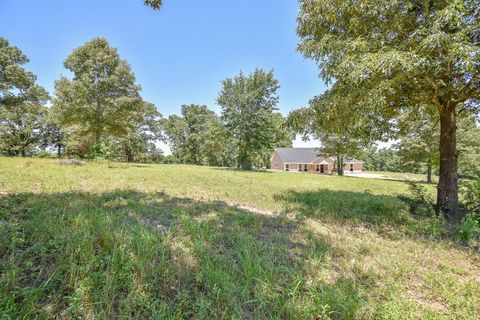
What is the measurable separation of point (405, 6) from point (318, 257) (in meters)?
5.28

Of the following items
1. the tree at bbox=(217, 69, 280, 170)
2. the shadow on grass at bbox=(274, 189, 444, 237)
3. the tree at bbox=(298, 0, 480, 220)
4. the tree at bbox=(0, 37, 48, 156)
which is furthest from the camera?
the tree at bbox=(217, 69, 280, 170)

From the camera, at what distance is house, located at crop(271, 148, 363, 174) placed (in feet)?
140

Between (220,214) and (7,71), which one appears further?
(7,71)

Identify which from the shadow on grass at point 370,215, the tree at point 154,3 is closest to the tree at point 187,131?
the shadow on grass at point 370,215

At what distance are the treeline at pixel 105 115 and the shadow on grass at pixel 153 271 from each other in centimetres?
443

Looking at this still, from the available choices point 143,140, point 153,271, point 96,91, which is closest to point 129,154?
point 143,140

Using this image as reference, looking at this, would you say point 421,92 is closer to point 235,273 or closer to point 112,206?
point 235,273

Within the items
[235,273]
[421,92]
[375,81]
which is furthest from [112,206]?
[421,92]

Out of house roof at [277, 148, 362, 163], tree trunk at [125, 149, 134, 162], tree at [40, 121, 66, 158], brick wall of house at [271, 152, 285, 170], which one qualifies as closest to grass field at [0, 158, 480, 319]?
tree at [40, 121, 66, 158]

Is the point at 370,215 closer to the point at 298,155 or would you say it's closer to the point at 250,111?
the point at 250,111

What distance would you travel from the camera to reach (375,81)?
171 inches

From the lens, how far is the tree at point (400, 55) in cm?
380

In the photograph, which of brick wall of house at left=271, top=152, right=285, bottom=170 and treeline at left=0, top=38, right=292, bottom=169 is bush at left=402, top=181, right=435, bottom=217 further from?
brick wall of house at left=271, top=152, right=285, bottom=170

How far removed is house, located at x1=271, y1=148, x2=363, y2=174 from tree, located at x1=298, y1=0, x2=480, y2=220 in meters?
37.5
